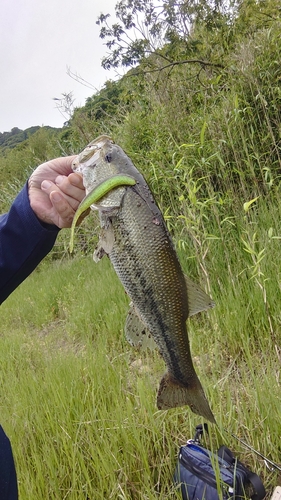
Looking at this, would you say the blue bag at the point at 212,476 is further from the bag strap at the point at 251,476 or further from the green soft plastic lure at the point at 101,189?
the green soft plastic lure at the point at 101,189

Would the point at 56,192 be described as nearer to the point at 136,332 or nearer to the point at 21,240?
the point at 21,240

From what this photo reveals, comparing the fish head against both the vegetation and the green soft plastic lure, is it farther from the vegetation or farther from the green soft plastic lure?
the vegetation

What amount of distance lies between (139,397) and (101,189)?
1.49 meters

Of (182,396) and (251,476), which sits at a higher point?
(182,396)

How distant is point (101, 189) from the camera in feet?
3.82

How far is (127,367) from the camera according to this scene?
8.56 ft

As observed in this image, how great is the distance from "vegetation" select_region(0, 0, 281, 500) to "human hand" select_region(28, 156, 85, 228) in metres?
0.99

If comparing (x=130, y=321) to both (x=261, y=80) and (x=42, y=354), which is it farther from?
(x=261, y=80)

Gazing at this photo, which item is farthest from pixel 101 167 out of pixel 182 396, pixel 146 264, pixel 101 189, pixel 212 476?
pixel 212 476

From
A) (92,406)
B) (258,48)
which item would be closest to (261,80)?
(258,48)

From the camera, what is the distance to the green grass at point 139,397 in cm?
189

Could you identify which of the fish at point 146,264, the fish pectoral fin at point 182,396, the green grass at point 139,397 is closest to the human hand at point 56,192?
the fish at point 146,264

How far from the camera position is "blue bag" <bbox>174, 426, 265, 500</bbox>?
5.42 ft

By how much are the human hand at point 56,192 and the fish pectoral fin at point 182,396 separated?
71cm
